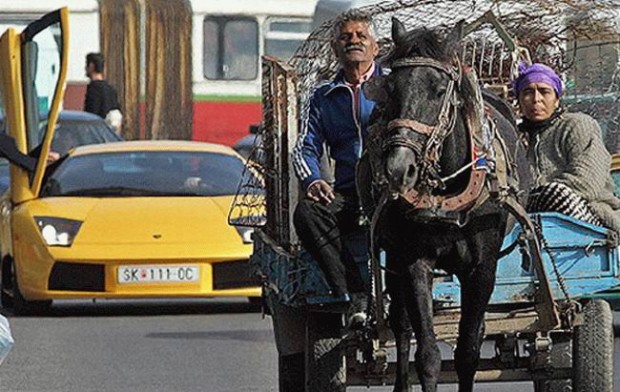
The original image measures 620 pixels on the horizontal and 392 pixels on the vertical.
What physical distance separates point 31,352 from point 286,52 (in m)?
19.5

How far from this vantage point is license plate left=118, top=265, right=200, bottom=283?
1755cm

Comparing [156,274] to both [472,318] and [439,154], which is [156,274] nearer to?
[472,318]

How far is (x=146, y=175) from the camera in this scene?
19109 millimetres

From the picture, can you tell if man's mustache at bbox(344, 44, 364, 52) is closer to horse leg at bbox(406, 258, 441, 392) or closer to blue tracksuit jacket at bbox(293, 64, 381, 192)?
blue tracksuit jacket at bbox(293, 64, 381, 192)

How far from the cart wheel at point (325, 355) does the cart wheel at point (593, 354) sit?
1.06 metres

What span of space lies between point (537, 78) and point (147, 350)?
5.45 metres

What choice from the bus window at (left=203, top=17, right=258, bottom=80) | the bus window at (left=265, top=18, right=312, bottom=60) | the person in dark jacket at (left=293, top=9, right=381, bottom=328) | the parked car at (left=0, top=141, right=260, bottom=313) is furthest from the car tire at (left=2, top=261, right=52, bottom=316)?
the bus window at (left=265, top=18, right=312, bottom=60)

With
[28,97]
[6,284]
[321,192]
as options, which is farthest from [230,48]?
[321,192]

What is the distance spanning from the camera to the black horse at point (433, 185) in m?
8.82

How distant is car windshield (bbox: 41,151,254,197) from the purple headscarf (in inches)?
328

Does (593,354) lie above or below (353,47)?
below

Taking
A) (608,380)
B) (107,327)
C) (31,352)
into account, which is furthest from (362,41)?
(107,327)

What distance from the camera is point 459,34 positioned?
29.7ft

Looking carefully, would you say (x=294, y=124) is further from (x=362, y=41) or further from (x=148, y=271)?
(x=148, y=271)
